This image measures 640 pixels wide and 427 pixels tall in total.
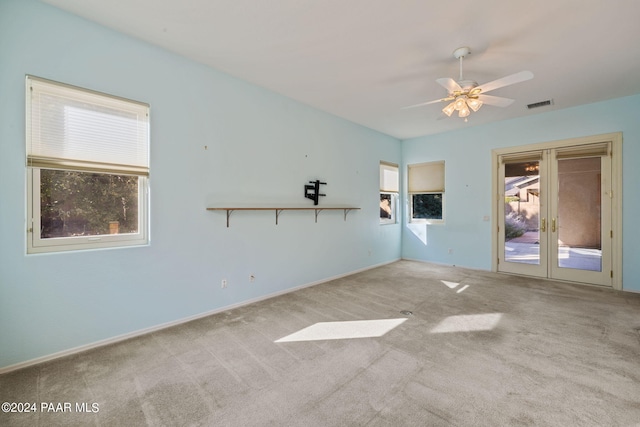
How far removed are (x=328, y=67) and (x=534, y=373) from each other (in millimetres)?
3674

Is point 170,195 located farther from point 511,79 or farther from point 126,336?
point 511,79

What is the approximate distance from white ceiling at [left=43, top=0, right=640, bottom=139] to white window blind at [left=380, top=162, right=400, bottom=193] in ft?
8.05

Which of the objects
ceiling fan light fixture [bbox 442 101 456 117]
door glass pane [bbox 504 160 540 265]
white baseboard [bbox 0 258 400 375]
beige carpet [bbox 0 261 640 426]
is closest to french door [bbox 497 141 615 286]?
door glass pane [bbox 504 160 540 265]

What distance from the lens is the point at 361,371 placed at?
7.23 ft

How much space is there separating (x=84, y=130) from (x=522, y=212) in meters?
6.73

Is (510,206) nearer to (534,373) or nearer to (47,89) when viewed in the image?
(534,373)

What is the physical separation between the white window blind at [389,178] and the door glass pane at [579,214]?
307 cm

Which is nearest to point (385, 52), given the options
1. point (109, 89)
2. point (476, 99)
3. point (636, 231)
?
point (476, 99)

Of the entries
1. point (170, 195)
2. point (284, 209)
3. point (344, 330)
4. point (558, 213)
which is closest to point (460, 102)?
point (284, 209)

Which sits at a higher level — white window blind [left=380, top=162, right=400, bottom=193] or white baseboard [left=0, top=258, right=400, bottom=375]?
white window blind [left=380, top=162, right=400, bottom=193]

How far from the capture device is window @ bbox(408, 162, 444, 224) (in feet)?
20.6

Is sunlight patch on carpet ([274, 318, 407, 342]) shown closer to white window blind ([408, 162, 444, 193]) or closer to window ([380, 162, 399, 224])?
window ([380, 162, 399, 224])

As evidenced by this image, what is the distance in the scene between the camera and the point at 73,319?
2.46 metres

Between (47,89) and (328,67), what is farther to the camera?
(328,67)
